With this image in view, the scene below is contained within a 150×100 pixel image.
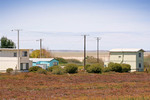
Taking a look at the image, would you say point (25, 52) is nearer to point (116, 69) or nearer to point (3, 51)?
point (3, 51)

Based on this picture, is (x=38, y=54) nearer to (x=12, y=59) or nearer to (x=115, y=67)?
(x=12, y=59)

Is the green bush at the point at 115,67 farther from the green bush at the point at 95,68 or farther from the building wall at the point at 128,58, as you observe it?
the building wall at the point at 128,58

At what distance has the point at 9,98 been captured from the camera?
19172 millimetres

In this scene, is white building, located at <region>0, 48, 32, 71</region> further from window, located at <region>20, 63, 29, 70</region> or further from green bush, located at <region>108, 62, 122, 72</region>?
green bush, located at <region>108, 62, 122, 72</region>

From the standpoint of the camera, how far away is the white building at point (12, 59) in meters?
53.2

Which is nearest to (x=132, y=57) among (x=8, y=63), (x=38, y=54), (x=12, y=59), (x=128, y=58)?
(x=128, y=58)

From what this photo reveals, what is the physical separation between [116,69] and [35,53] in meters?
37.3

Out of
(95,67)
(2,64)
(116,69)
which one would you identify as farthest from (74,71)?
(2,64)

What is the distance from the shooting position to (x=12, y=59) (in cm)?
5325

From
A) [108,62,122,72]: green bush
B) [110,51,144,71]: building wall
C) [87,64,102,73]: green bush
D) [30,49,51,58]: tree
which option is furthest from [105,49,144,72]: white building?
[30,49,51,58]: tree

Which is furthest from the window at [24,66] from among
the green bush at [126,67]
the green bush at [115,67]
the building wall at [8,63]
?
the green bush at [126,67]

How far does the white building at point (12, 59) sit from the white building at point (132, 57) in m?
18.2

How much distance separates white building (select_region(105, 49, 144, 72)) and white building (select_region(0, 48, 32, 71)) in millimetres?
18247

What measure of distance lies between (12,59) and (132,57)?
2391cm
